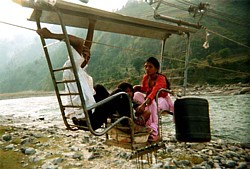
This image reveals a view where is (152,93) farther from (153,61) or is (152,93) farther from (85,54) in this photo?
(85,54)

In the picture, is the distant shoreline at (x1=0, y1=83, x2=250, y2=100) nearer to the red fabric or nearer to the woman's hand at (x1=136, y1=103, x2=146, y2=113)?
the red fabric

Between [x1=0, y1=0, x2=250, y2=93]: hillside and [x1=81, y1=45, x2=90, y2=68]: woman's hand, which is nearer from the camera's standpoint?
[x1=81, y1=45, x2=90, y2=68]: woman's hand

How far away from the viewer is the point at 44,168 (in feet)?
25.7

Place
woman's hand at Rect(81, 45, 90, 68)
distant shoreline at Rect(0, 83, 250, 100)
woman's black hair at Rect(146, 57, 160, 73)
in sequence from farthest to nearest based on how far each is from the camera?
distant shoreline at Rect(0, 83, 250, 100) → woman's black hair at Rect(146, 57, 160, 73) → woman's hand at Rect(81, 45, 90, 68)

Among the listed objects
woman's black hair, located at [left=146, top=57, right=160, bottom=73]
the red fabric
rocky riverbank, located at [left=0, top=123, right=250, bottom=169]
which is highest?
woman's black hair, located at [left=146, top=57, right=160, bottom=73]

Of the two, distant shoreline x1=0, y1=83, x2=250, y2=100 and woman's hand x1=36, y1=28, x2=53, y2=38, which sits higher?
woman's hand x1=36, y1=28, x2=53, y2=38

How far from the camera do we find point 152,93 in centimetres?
385

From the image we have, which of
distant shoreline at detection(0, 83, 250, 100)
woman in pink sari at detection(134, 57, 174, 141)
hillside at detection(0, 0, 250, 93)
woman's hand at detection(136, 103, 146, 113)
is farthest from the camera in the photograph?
hillside at detection(0, 0, 250, 93)

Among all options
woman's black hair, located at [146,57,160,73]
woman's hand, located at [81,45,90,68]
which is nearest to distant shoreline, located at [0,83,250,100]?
woman's black hair, located at [146,57,160,73]

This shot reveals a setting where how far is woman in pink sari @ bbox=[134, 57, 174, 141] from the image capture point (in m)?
3.83

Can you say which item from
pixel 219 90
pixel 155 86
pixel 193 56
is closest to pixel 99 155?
pixel 155 86

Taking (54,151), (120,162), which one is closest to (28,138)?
(54,151)

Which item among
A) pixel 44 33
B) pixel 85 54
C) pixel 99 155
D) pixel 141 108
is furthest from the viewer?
pixel 99 155

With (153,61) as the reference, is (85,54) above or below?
above
